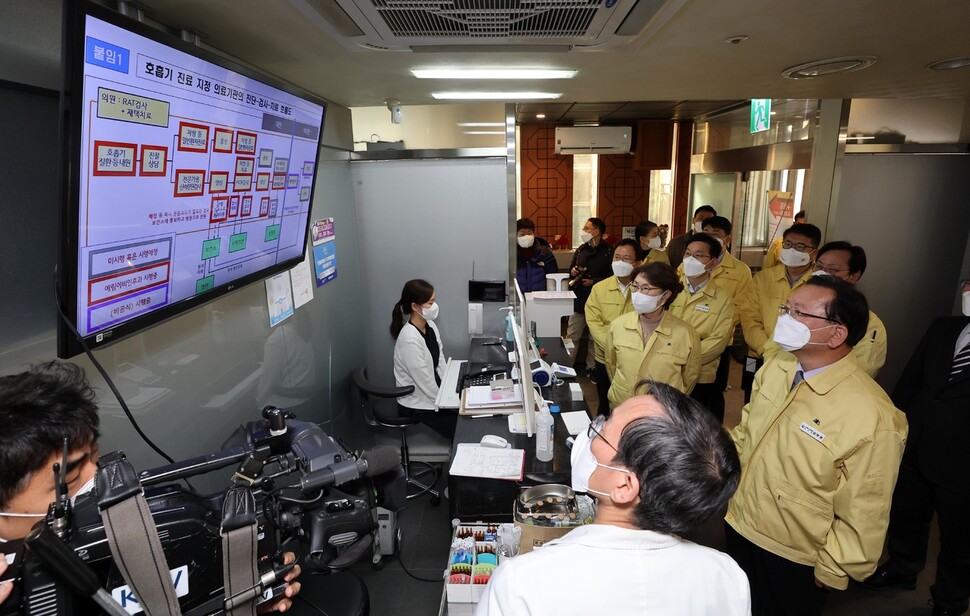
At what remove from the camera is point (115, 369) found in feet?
4.80

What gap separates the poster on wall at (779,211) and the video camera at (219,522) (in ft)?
18.0

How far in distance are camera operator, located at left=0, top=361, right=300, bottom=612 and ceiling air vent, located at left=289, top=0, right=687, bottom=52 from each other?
1191mm

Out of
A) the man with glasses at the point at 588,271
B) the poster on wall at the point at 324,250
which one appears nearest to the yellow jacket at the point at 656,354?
the poster on wall at the point at 324,250

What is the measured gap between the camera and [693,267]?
3256 millimetres

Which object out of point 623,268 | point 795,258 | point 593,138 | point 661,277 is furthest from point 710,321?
point 593,138

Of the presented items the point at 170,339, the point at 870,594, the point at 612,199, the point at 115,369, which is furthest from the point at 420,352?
the point at 612,199

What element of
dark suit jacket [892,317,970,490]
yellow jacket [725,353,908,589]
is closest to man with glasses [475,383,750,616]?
yellow jacket [725,353,908,589]

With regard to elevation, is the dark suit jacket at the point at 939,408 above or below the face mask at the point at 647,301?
below

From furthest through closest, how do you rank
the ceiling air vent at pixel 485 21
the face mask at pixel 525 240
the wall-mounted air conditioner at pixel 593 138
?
the wall-mounted air conditioner at pixel 593 138
the face mask at pixel 525 240
the ceiling air vent at pixel 485 21

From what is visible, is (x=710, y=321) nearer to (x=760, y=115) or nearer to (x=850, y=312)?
(x=850, y=312)

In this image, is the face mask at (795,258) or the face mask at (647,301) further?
the face mask at (795,258)

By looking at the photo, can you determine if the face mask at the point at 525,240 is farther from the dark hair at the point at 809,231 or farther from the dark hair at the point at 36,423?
the dark hair at the point at 36,423

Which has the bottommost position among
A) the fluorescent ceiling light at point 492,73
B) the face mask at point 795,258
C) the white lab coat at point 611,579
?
the white lab coat at point 611,579

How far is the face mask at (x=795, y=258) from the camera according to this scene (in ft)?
11.5
